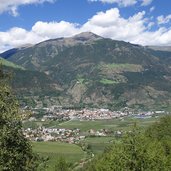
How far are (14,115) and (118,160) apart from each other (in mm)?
15595

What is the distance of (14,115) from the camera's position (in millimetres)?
26984

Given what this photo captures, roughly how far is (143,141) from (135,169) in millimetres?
3111

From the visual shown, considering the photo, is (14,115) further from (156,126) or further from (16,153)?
(156,126)

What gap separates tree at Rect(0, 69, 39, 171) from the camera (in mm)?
25906

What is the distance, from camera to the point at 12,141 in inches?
1042

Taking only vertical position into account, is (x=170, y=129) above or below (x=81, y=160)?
above

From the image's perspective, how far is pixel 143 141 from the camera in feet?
131

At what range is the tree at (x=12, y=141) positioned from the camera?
25906 mm

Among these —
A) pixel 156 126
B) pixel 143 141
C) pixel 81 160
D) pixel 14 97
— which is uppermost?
pixel 14 97

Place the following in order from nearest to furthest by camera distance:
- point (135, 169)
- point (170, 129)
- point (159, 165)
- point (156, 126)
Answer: point (135, 169) → point (159, 165) → point (170, 129) → point (156, 126)

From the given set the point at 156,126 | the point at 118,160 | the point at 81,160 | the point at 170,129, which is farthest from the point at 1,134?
the point at 81,160

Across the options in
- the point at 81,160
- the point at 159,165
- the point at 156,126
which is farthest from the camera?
the point at 81,160

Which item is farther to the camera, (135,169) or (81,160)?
(81,160)

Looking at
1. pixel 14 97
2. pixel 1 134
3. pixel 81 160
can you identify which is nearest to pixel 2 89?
pixel 14 97
